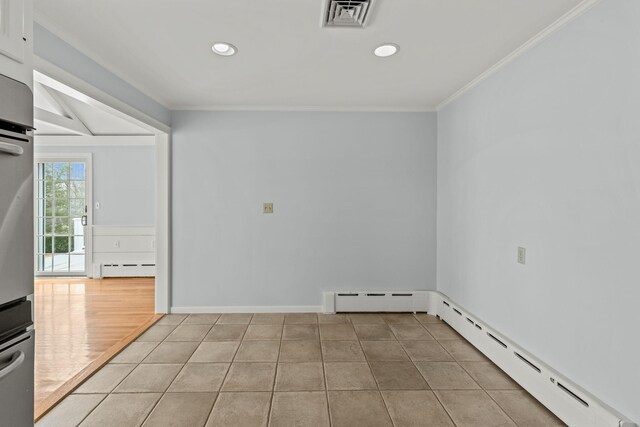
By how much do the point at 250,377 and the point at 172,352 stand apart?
86 centimetres

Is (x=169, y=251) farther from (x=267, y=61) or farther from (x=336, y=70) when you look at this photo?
(x=336, y=70)

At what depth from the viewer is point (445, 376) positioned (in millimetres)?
2541

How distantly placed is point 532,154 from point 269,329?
8.94 feet

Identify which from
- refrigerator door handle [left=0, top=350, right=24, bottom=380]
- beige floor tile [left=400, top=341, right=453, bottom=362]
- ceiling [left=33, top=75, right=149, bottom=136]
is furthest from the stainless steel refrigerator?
ceiling [left=33, top=75, right=149, bottom=136]

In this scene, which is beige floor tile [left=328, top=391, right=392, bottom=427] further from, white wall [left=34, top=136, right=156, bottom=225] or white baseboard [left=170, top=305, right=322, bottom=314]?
white wall [left=34, top=136, right=156, bottom=225]

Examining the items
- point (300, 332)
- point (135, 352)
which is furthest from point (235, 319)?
point (135, 352)

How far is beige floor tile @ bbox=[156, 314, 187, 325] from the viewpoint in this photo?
364 centimetres

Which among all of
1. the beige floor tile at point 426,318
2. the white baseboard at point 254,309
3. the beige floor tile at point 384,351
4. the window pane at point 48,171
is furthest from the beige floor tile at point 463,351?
the window pane at point 48,171

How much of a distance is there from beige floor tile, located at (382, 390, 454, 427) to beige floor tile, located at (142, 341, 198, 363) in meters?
1.65

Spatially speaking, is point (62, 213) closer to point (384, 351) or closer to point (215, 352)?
point (215, 352)

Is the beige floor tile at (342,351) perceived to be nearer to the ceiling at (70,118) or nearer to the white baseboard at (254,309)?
the white baseboard at (254,309)

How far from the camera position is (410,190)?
4.00 m

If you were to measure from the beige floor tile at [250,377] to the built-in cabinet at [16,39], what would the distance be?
6.80 feet

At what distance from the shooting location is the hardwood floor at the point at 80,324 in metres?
2.49
